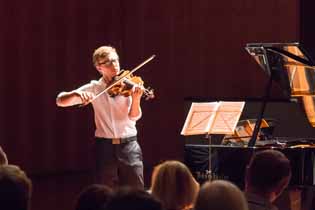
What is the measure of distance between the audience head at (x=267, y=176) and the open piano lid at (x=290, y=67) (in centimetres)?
241

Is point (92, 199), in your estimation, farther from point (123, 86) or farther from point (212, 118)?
point (212, 118)

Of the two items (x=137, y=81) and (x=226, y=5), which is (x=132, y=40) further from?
(x=137, y=81)

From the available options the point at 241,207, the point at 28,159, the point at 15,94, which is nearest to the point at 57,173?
the point at 28,159

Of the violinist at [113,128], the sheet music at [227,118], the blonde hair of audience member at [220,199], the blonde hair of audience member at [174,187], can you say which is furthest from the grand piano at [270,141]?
the blonde hair of audience member at [220,199]

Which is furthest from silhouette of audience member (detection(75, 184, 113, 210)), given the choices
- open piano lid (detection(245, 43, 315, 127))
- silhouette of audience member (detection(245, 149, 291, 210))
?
open piano lid (detection(245, 43, 315, 127))

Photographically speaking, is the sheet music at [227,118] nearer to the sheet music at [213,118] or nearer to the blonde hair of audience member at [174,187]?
the sheet music at [213,118]

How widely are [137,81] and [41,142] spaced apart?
381 centimetres

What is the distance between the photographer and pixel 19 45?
927 cm

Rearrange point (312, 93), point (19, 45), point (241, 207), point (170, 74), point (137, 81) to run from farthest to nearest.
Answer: point (170, 74) → point (19, 45) → point (312, 93) → point (137, 81) → point (241, 207)

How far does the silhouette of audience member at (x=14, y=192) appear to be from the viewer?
2.70 metres

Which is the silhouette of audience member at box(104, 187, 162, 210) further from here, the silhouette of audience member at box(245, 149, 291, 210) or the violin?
the violin

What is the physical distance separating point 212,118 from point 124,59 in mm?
4392

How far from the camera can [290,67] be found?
6.45 m

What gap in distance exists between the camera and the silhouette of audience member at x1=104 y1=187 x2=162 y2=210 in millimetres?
2338
